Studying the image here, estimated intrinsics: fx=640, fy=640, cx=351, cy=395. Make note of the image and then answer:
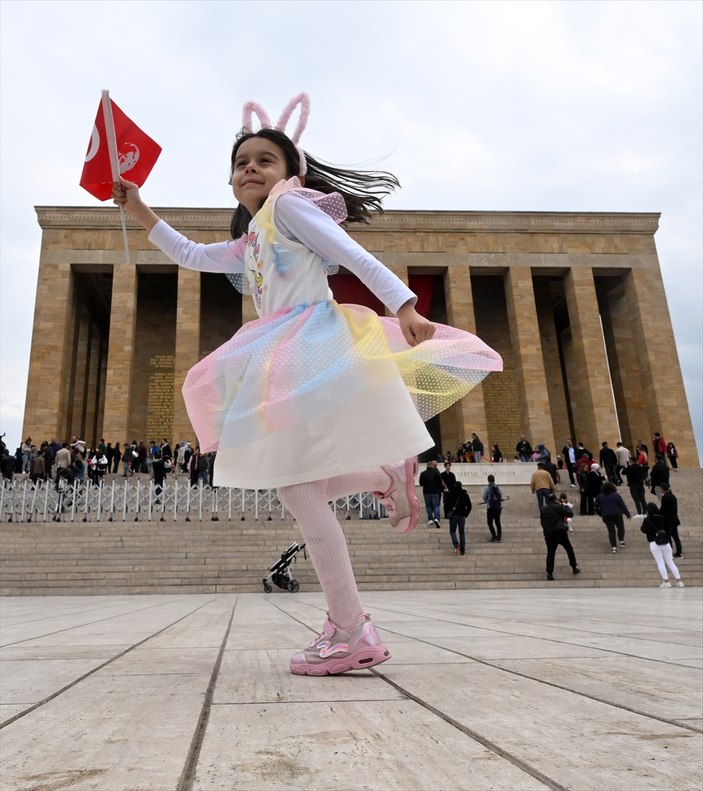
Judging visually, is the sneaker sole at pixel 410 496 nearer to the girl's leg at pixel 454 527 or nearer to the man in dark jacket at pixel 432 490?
the girl's leg at pixel 454 527

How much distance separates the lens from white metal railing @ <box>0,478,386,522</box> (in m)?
14.2

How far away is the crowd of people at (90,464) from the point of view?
16.2m

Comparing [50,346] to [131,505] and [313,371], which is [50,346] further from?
[313,371]

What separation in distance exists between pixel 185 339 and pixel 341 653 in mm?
25929

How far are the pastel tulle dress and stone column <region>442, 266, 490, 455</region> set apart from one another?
23.9 m

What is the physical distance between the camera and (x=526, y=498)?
17.8 meters

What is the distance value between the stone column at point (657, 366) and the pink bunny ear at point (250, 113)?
2669cm

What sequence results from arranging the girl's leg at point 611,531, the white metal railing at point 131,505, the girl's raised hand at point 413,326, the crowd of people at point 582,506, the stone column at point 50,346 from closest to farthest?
the girl's raised hand at point 413,326 < the crowd of people at point 582,506 < the girl's leg at point 611,531 < the white metal railing at point 131,505 < the stone column at point 50,346

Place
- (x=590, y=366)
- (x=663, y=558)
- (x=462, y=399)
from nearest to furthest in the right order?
(x=663, y=558) → (x=590, y=366) → (x=462, y=399)

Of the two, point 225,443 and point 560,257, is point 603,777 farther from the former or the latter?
point 560,257

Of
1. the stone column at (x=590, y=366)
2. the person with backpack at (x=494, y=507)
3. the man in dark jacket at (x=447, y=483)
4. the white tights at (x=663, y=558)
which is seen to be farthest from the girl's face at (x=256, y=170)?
the stone column at (x=590, y=366)

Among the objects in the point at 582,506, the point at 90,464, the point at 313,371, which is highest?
the point at 90,464

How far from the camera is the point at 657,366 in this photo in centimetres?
2734

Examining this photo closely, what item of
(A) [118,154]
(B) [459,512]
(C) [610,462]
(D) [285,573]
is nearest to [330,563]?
(A) [118,154]
